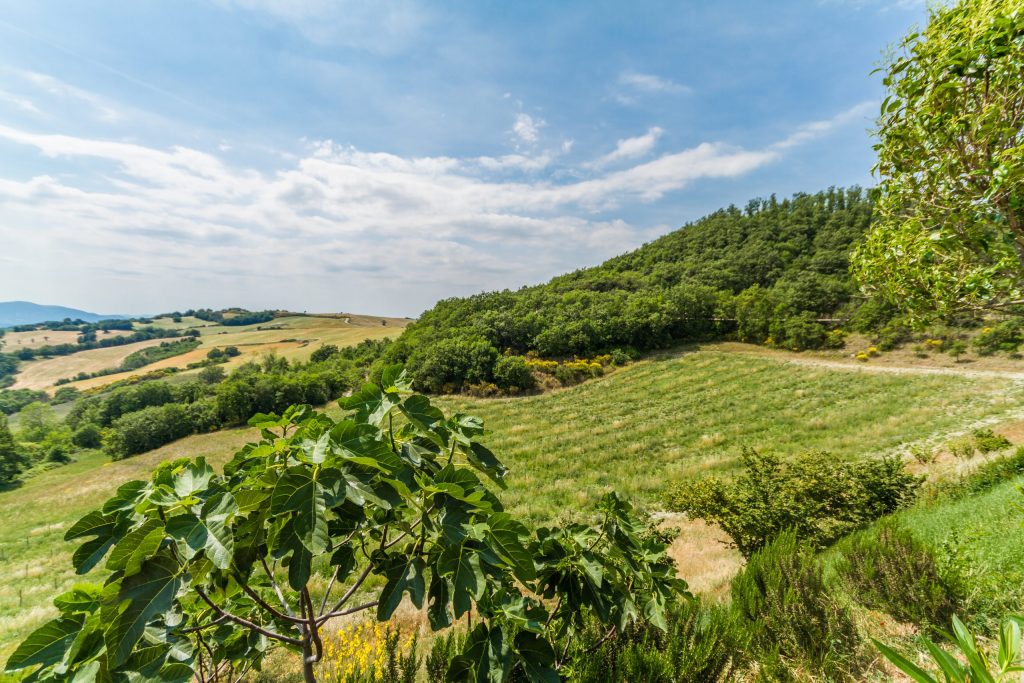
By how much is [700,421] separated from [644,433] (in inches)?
146

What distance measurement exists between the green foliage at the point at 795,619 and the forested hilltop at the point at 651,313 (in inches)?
1204

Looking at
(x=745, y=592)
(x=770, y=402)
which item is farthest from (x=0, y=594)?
(x=770, y=402)

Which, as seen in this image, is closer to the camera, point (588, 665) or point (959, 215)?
point (588, 665)

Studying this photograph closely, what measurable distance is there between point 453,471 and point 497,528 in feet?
1.02

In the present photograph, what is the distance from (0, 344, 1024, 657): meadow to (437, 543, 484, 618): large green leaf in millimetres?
7012

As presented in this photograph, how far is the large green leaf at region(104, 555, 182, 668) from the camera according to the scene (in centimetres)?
120

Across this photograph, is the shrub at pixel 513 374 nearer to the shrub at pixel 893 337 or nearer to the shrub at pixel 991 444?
the shrub at pixel 991 444

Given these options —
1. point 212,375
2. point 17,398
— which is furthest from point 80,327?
point 212,375

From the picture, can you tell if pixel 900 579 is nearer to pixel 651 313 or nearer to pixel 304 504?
pixel 304 504

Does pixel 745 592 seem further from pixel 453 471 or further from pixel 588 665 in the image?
pixel 453 471

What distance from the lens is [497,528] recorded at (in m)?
1.66

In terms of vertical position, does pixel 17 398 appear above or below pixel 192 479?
below

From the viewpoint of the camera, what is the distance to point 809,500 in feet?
23.3

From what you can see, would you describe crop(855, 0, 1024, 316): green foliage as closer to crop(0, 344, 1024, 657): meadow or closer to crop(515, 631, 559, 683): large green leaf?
crop(515, 631, 559, 683): large green leaf
